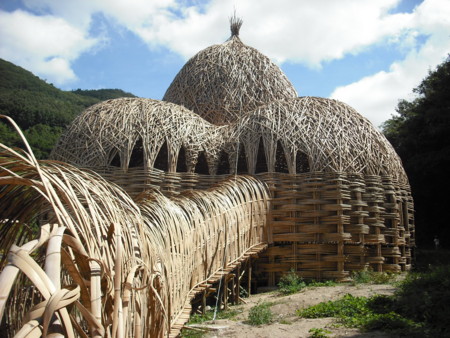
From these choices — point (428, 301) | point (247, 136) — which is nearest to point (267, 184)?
point (247, 136)

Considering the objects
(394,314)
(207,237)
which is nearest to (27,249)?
(207,237)

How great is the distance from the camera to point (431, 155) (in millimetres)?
14859

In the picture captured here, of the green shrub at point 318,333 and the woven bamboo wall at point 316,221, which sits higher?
the woven bamboo wall at point 316,221

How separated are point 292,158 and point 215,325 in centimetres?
408

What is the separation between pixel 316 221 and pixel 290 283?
1.32m

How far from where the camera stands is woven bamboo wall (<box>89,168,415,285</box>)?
8.58 m

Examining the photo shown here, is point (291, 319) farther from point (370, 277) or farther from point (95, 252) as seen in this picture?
point (95, 252)

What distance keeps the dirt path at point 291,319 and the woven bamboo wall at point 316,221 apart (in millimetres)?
742

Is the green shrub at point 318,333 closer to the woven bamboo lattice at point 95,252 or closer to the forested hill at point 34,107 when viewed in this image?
the woven bamboo lattice at point 95,252

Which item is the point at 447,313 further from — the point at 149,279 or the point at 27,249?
the point at 27,249

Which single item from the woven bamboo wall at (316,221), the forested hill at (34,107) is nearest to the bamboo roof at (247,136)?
the woven bamboo wall at (316,221)

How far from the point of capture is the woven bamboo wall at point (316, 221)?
28.1 feet

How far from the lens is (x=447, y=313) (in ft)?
18.2

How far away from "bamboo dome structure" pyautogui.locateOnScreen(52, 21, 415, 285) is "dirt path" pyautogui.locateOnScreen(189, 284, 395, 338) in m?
0.98
